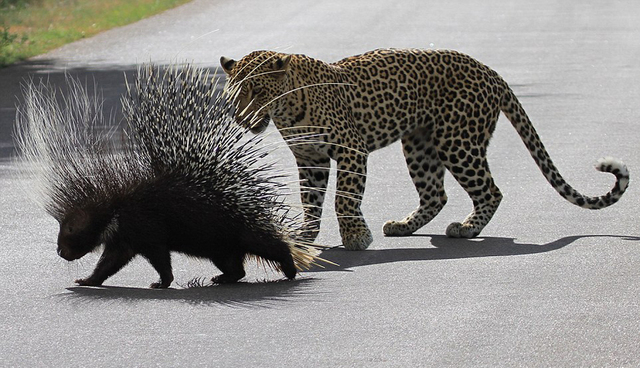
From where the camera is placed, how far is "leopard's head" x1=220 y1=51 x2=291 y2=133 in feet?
28.8

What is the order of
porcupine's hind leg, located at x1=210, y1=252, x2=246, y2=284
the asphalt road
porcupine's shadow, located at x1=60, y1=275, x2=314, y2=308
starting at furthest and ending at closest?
1. porcupine's hind leg, located at x1=210, y1=252, x2=246, y2=284
2. porcupine's shadow, located at x1=60, y1=275, x2=314, y2=308
3. the asphalt road

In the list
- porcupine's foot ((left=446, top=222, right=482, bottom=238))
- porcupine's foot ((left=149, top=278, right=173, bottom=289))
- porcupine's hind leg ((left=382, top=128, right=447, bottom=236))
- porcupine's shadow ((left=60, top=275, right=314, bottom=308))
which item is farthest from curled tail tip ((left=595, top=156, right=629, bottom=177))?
porcupine's foot ((left=149, top=278, right=173, bottom=289))

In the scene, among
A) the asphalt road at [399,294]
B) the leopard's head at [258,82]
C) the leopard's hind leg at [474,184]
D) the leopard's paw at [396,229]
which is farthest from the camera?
the leopard's paw at [396,229]

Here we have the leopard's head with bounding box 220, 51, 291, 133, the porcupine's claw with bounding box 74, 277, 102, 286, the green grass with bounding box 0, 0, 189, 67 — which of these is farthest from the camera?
the green grass with bounding box 0, 0, 189, 67

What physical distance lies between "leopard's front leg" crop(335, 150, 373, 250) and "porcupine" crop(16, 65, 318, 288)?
903 millimetres

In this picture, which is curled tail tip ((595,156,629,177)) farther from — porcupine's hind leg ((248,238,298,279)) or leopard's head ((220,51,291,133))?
porcupine's hind leg ((248,238,298,279))

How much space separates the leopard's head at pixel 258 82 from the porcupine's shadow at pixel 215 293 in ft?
3.71

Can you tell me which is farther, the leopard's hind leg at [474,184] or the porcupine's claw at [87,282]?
the leopard's hind leg at [474,184]

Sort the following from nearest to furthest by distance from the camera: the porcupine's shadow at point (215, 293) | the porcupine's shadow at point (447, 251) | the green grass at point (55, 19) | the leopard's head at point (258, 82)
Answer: the porcupine's shadow at point (215, 293), the leopard's head at point (258, 82), the porcupine's shadow at point (447, 251), the green grass at point (55, 19)

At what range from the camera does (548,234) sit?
972 cm

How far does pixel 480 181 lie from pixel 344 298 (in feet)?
7.88

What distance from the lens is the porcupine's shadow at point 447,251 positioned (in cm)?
888

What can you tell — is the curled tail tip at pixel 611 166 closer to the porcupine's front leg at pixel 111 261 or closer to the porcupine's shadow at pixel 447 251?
the porcupine's shadow at pixel 447 251

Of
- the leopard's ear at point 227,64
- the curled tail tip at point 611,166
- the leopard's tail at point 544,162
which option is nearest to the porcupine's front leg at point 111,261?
the leopard's ear at point 227,64
